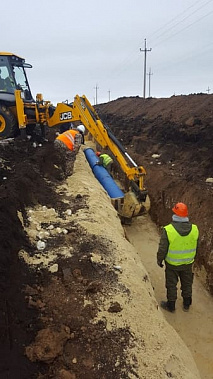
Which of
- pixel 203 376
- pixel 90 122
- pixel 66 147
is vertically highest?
pixel 90 122

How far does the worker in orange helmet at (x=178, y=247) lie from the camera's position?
16.9 feet

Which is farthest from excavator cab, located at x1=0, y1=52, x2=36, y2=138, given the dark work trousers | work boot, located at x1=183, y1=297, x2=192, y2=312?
work boot, located at x1=183, y1=297, x2=192, y2=312

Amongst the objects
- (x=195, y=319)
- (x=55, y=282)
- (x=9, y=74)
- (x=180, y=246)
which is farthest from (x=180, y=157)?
(x=55, y=282)

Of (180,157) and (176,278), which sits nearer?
(176,278)

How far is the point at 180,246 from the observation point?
5223 mm

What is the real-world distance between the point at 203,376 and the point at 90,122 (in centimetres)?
625

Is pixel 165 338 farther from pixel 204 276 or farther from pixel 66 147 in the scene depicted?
pixel 66 147

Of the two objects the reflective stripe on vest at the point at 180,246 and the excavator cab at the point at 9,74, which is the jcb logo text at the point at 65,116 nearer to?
the excavator cab at the point at 9,74

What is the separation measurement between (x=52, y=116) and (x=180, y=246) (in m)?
6.36

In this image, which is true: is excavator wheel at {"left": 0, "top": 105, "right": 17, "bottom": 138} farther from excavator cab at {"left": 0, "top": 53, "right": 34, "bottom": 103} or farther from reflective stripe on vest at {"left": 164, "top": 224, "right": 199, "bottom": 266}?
reflective stripe on vest at {"left": 164, "top": 224, "right": 199, "bottom": 266}

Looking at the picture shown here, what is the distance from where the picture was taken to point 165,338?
11.2 feet

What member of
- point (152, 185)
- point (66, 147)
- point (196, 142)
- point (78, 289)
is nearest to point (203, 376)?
point (78, 289)

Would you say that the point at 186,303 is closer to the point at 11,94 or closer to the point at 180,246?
the point at 180,246

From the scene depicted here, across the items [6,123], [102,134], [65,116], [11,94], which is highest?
[11,94]
